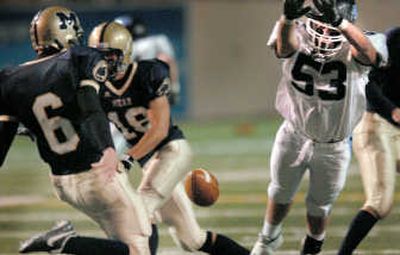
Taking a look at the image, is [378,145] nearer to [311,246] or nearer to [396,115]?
[396,115]

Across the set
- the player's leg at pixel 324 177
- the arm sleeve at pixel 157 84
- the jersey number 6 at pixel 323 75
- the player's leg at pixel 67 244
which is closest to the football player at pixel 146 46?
the arm sleeve at pixel 157 84

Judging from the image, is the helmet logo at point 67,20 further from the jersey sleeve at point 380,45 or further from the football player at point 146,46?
the football player at point 146,46

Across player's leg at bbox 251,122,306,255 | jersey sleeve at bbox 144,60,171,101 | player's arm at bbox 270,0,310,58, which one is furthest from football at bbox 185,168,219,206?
player's arm at bbox 270,0,310,58

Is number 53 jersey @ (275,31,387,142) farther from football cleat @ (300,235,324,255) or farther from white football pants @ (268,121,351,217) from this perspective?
football cleat @ (300,235,324,255)

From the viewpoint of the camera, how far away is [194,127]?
13891 millimetres

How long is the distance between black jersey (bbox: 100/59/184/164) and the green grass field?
961 millimetres

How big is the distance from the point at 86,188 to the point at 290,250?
5.97 feet

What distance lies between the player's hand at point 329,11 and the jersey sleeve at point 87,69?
0.94m

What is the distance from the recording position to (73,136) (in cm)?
411

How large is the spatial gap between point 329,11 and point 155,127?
3.50 feet

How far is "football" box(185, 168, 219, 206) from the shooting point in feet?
16.4

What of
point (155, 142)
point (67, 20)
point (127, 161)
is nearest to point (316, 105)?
point (155, 142)

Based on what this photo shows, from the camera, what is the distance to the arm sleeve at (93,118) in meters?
4.03

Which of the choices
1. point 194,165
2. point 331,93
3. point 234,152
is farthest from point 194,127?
point 331,93
